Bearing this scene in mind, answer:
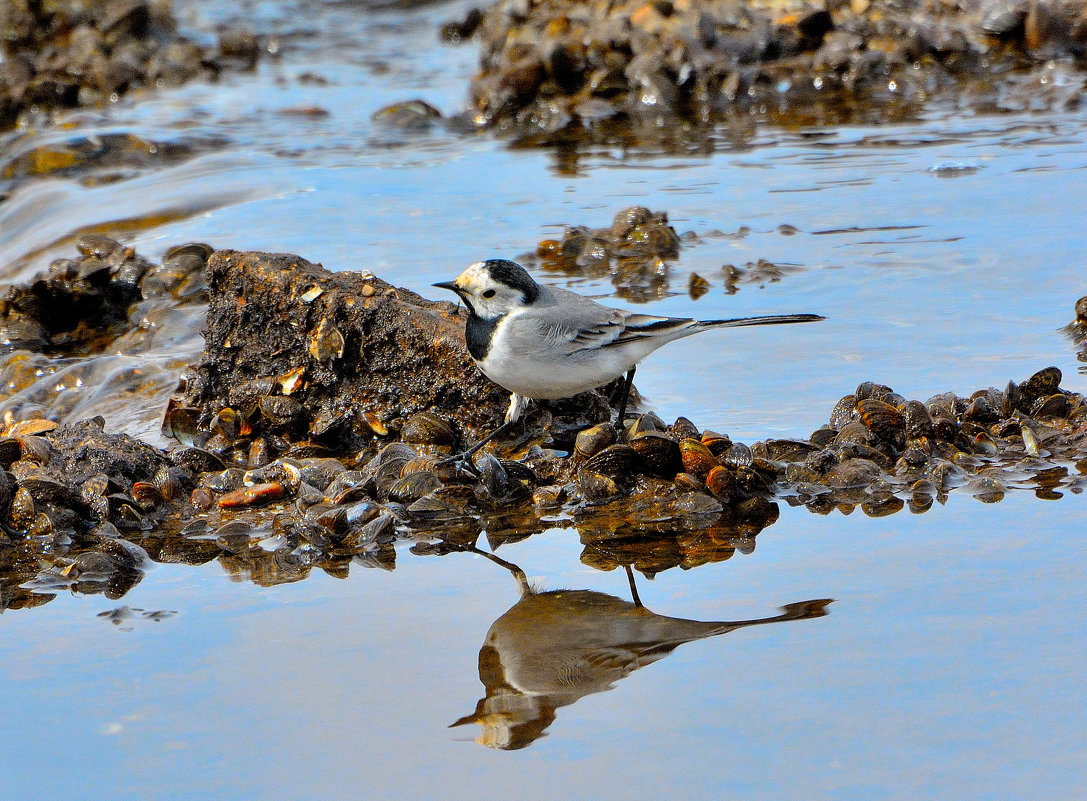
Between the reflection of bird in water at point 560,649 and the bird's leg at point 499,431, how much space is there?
3.93 ft

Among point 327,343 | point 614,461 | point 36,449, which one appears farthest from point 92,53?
point 614,461

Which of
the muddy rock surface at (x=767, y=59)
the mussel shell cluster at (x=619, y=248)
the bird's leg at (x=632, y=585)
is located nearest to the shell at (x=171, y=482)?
the bird's leg at (x=632, y=585)

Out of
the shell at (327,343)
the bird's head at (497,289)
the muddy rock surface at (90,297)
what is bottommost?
the muddy rock surface at (90,297)

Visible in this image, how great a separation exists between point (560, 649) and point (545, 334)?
1764 mm

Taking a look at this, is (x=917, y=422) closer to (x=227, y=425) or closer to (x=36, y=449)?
(x=227, y=425)

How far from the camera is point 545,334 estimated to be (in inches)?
209

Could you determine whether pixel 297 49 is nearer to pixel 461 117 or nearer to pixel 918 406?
pixel 461 117

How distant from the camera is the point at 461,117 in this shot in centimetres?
1405

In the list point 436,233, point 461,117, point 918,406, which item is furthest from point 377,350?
point 461,117

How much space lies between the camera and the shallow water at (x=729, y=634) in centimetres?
318

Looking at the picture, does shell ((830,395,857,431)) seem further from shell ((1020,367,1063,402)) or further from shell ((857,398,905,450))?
shell ((1020,367,1063,402))

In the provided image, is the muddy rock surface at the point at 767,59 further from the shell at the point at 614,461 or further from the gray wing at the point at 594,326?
the shell at the point at 614,461

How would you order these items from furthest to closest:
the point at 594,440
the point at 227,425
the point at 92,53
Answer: the point at 92,53 → the point at 227,425 → the point at 594,440

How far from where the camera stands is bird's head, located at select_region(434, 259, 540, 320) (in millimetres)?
5473
